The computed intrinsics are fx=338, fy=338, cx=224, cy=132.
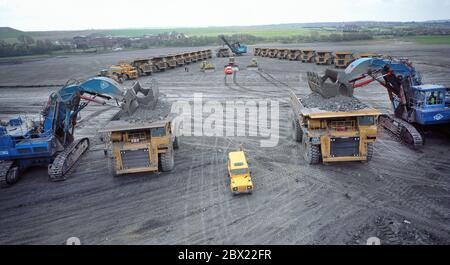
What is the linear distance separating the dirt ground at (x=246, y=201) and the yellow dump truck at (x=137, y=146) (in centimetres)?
57

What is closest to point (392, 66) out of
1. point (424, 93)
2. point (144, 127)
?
point (424, 93)

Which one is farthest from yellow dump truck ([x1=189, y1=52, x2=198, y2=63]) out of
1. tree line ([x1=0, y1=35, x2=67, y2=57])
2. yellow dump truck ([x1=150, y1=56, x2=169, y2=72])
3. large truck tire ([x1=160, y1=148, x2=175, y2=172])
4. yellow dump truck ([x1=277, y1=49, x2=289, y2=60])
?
tree line ([x1=0, y1=35, x2=67, y2=57])

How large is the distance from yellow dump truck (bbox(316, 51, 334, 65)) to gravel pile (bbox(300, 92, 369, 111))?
27.5 meters

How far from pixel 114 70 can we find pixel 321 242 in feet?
102

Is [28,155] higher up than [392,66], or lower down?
lower down

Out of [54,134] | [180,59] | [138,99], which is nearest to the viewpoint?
[138,99]

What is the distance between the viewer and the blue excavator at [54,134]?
12.7 meters

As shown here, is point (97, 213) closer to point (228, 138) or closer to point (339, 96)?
point (228, 138)

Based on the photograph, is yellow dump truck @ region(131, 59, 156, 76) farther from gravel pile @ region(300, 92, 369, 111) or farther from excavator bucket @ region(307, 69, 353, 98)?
excavator bucket @ region(307, 69, 353, 98)

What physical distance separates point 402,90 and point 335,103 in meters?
4.47

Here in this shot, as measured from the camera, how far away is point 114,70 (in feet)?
114

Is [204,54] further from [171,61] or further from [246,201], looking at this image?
[246,201]

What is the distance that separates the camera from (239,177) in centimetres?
1105

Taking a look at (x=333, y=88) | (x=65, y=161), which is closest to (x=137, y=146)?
(x=65, y=161)
